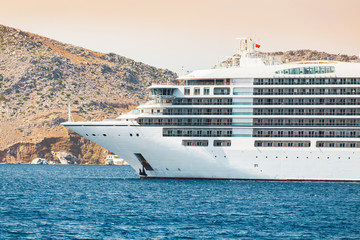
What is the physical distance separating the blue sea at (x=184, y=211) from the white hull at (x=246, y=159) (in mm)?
1837

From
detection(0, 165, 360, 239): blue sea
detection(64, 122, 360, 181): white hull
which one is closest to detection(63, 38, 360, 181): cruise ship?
detection(64, 122, 360, 181): white hull

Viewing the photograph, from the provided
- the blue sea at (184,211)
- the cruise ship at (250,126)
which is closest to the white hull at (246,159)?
the cruise ship at (250,126)

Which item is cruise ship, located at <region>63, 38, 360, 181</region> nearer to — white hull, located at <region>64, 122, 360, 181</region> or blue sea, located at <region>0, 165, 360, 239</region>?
white hull, located at <region>64, 122, 360, 181</region>

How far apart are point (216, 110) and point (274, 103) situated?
20.0 feet

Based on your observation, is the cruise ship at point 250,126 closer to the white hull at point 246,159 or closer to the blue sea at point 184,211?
the white hull at point 246,159

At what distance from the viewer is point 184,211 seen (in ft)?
154

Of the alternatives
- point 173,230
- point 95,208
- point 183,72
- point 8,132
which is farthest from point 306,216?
point 8,132

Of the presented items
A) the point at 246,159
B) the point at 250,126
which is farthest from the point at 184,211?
the point at 250,126

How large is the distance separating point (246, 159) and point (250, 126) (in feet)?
11.4

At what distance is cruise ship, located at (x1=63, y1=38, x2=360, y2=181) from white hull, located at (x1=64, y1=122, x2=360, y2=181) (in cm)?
10

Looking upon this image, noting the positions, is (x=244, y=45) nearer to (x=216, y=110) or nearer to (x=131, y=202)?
(x=216, y=110)

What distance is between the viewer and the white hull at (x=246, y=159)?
225 feet

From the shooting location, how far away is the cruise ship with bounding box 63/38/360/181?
6869 centimetres

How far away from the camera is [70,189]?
6475 cm
